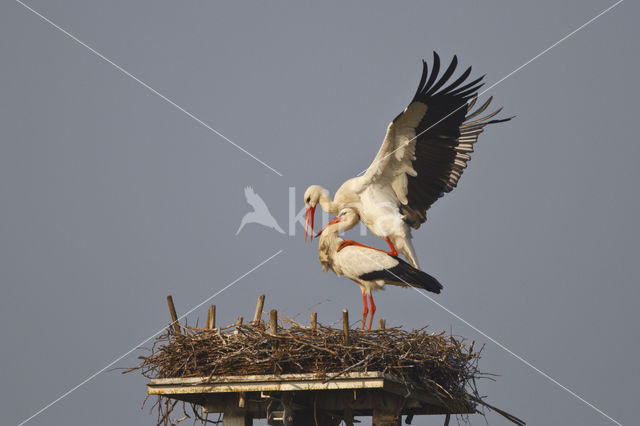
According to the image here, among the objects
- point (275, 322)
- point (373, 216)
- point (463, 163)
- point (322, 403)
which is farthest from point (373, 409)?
point (463, 163)

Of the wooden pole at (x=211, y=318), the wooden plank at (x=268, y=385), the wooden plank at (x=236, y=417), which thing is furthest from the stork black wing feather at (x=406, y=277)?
the wooden plank at (x=236, y=417)

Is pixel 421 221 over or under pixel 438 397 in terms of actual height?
over

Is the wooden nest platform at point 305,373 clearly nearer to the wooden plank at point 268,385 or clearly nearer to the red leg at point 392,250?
the wooden plank at point 268,385

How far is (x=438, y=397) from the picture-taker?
6.41 m

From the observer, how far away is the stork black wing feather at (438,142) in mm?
8617

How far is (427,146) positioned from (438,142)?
131 mm

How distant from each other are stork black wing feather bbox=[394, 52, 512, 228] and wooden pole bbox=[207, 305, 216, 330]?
8.80ft

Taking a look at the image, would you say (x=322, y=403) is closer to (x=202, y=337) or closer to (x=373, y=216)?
(x=202, y=337)

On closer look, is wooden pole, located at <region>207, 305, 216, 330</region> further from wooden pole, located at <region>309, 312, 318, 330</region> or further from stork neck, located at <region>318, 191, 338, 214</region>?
stork neck, located at <region>318, 191, 338, 214</region>

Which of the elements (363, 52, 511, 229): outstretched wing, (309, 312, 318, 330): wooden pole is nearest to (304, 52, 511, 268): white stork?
(363, 52, 511, 229): outstretched wing

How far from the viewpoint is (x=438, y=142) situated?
8875mm

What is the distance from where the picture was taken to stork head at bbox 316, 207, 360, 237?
27.7ft

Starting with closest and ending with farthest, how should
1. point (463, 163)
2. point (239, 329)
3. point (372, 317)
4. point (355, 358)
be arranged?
point (355, 358) < point (239, 329) < point (372, 317) < point (463, 163)

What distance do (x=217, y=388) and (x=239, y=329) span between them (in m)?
0.53
